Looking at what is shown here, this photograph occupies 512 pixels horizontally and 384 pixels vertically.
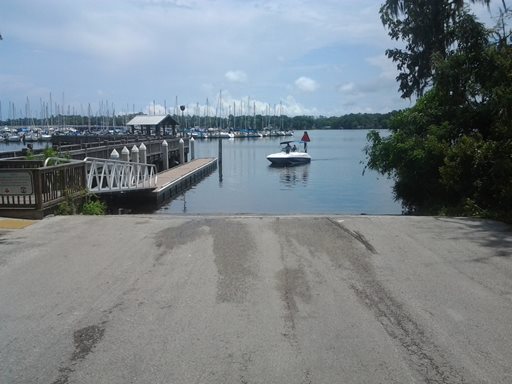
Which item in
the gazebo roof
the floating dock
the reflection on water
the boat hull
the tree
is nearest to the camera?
the tree

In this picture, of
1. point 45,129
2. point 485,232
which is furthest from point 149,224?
point 45,129

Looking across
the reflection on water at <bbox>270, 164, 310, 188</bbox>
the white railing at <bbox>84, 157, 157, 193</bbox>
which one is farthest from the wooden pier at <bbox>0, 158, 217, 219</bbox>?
the reflection on water at <bbox>270, 164, 310, 188</bbox>

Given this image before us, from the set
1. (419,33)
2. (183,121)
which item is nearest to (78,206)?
(419,33)

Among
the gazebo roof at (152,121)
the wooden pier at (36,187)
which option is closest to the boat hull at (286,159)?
the gazebo roof at (152,121)

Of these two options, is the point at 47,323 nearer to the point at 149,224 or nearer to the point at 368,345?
the point at 368,345

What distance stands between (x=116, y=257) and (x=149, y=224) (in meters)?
2.66

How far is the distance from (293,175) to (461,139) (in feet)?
115

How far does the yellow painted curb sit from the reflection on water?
30759 millimetres

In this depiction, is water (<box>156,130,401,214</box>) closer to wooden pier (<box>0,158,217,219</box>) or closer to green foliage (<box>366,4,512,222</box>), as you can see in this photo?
green foliage (<box>366,4,512,222</box>)

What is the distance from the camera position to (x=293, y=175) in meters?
49.5

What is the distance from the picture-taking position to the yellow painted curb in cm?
1030

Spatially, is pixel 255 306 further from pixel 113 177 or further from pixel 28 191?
pixel 113 177

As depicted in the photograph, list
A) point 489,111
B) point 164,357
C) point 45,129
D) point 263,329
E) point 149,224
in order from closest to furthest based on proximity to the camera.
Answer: point 164,357, point 263,329, point 149,224, point 489,111, point 45,129

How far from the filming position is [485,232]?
9953 millimetres
